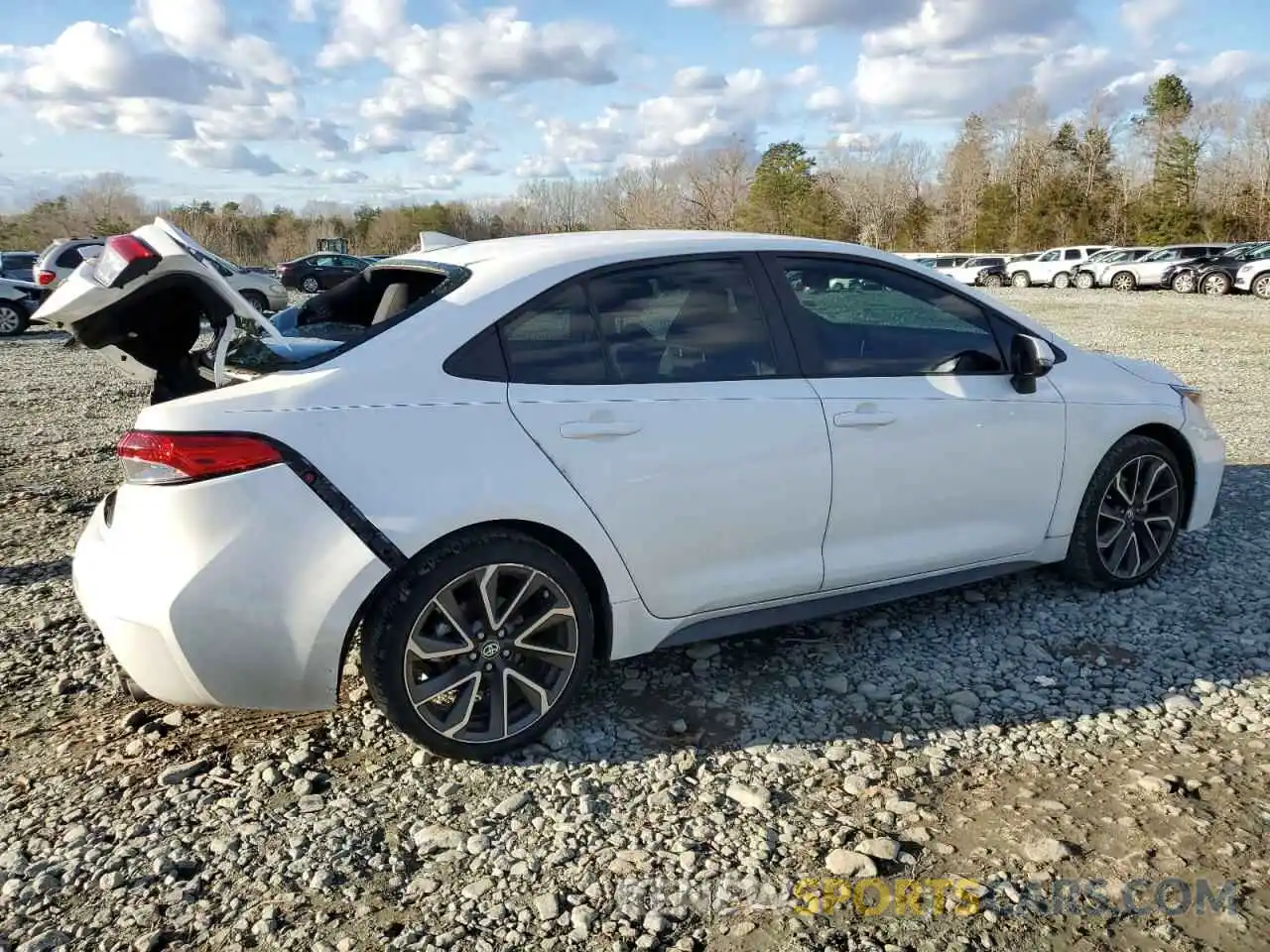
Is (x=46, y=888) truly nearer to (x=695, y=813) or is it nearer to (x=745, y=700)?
(x=695, y=813)

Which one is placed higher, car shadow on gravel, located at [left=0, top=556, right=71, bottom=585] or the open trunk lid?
the open trunk lid

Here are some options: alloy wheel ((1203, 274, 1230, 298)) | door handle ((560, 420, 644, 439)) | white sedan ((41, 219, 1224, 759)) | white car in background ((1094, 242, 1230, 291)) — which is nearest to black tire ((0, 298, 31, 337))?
white sedan ((41, 219, 1224, 759))

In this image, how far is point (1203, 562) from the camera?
497 cm

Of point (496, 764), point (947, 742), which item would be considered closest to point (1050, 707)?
point (947, 742)

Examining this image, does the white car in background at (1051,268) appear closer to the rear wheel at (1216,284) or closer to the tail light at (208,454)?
the rear wheel at (1216,284)

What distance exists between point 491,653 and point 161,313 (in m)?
1.65

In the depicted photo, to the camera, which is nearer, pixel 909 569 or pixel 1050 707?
pixel 1050 707

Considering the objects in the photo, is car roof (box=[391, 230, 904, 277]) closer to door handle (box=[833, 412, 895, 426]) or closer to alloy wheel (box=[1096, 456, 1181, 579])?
door handle (box=[833, 412, 895, 426])

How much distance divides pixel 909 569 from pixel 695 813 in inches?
57.4

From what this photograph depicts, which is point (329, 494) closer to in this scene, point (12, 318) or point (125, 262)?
point (125, 262)

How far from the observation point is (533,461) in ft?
10.1

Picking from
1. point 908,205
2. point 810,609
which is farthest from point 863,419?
point 908,205

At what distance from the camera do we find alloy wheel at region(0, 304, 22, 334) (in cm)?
1854

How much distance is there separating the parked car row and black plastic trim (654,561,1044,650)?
2604cm
